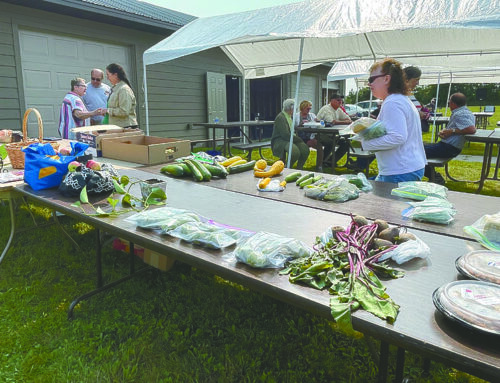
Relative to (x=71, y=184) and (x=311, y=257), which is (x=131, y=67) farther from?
(x=311, y=257)

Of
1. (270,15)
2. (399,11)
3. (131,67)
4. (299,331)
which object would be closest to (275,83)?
(131,67)

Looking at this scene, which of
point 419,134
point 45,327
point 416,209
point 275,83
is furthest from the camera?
point 275,83

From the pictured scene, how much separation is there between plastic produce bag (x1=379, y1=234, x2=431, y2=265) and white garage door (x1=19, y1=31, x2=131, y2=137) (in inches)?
291

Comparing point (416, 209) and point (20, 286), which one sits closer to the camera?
point (416, 209)

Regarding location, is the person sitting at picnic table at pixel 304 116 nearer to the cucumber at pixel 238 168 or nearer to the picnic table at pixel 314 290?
the cucumber at pixel 238 168

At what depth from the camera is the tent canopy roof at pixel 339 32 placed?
413cm

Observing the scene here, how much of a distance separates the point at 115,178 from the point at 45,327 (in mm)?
1073

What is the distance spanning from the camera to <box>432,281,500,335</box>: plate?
2.94ft

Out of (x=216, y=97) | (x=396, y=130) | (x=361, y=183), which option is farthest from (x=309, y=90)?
(x=361, y=183)

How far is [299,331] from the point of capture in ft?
8.06

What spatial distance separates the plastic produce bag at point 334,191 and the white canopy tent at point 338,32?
2.63 meters

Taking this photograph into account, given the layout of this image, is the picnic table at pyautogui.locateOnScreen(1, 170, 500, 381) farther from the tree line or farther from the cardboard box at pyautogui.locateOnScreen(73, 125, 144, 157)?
the tree line

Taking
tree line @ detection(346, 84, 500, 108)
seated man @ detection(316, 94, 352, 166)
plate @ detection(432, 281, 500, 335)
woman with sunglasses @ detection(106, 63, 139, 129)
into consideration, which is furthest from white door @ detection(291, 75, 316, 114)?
tree line @ detection(346, 84, 500, 108)

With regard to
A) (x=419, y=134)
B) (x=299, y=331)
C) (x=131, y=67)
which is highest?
(x=131, y=67)
